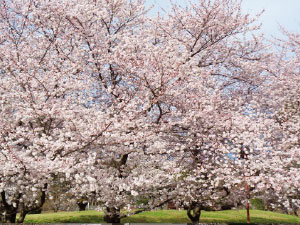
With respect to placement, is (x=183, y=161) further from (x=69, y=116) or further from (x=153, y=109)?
(x=69, y=116)

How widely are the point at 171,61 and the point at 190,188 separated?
15.9 ft

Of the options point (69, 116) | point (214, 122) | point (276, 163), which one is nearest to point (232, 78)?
point (214, 122)

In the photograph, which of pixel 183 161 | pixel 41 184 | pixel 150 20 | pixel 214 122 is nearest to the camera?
pixel 41 184

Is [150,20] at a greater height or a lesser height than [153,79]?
greater

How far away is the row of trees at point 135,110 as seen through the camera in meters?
8.55

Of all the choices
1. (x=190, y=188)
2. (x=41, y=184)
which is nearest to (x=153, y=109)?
(x=190, y=188)

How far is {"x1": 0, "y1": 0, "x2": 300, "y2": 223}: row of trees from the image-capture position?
8.55 m

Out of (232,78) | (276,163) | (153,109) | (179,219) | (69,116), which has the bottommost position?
(179,219)

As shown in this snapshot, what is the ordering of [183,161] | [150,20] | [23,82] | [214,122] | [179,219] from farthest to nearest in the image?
[179,219], [150,20], [183,161], [214,122], [23,82]

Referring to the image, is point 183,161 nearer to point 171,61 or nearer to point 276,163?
point 276,163

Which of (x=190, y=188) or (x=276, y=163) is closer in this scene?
(x=276, y=163)

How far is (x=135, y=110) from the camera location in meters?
8.80

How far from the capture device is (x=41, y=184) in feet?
26.4

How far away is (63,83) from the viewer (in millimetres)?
10211
